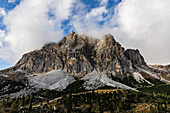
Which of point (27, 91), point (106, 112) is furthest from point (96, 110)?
point (27, 91)

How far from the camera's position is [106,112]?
9331cm

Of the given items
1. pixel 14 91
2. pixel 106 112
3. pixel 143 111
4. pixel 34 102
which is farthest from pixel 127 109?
pixel 14 91

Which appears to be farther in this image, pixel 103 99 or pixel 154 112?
pixel 103 99

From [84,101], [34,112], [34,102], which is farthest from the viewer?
[34,102]

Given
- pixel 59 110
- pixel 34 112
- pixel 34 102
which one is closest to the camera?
pixel 34 112

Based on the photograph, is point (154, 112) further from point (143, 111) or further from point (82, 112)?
point (82, 112)

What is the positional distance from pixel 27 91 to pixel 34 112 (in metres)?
127

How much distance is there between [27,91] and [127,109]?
17171 cm

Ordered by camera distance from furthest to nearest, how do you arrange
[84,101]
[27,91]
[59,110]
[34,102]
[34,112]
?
[27,91] → [34,102] → [84,101] → [59,110] → [34,112]

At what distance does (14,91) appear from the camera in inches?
7835

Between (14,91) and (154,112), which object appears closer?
(154,112)

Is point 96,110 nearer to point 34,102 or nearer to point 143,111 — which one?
point 143,111

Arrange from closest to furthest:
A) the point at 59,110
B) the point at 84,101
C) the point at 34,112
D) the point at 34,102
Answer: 1. the point at 34,112
2. the point at 59,110
3. the point at 84,101
4. the point at 34,102

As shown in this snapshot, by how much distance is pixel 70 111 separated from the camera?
300ft
